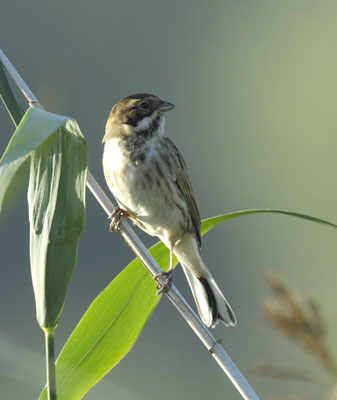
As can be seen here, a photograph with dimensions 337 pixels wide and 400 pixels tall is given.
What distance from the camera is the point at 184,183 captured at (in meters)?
3.28

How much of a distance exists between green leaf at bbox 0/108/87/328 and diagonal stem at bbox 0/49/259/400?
246 mm

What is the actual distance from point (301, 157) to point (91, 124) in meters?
5.75

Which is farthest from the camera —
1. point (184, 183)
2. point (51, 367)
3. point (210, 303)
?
point (184, 183)

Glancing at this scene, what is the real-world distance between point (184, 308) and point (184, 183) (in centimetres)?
131

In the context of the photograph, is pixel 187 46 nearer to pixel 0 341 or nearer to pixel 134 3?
pixel 134 3

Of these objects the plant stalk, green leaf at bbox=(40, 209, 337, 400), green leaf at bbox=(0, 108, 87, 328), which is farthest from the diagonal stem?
the plant stalk

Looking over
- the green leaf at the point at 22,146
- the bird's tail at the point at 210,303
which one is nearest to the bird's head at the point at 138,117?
the bird's tail at the point at 210,303

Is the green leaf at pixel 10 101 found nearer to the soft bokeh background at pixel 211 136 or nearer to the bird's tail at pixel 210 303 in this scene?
the bird's tail at pixel 210 303

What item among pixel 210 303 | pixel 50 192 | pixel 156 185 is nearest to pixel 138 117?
pixel 156 185

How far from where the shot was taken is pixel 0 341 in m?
2.00

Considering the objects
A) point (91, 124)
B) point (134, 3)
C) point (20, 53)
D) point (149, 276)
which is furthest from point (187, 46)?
point (149, 276)

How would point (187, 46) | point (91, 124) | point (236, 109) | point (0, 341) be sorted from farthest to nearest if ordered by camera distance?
point (187, 46), point (236, 109), point (91, 124), point (0, 341)

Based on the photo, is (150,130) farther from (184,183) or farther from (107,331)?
(107,331)

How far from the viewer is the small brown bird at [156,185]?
120 inches
